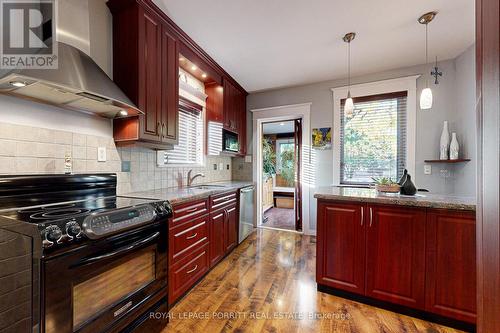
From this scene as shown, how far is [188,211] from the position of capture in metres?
1.90

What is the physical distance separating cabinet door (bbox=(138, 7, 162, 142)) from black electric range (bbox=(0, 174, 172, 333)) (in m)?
0.65

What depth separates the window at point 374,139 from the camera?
3064mm

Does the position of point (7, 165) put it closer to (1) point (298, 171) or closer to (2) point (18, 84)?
(2) point (18, 84)

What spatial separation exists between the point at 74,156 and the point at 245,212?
223cm

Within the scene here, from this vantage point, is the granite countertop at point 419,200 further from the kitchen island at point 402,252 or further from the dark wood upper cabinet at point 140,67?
the dark wood upper cabinet at point 140,67

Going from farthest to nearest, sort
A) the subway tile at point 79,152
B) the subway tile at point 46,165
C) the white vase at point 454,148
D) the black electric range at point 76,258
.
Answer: the white vase at point 454,148
the subway tile at point 79,152
the subway tile at point 46,165
the black electric range at point 76,258

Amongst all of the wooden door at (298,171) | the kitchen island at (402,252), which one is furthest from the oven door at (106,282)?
the wooden door at (298,171)

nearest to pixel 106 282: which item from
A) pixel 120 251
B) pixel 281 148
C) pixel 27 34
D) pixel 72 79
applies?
pixel 120 251

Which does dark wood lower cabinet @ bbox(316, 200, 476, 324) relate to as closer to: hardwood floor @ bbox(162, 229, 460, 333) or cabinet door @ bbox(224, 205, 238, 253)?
hardwood floor @ bbox(162, 229, 460, 333)

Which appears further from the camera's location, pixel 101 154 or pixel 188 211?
pixel 188 211

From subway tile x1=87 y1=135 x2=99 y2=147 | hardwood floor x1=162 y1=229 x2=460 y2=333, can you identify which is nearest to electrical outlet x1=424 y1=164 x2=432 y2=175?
hardwood floor x1=162 y1=229 x2=460 y2=333

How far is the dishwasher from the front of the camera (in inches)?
122

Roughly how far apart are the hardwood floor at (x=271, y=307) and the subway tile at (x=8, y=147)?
1.56 metres

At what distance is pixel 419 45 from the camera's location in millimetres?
2477
